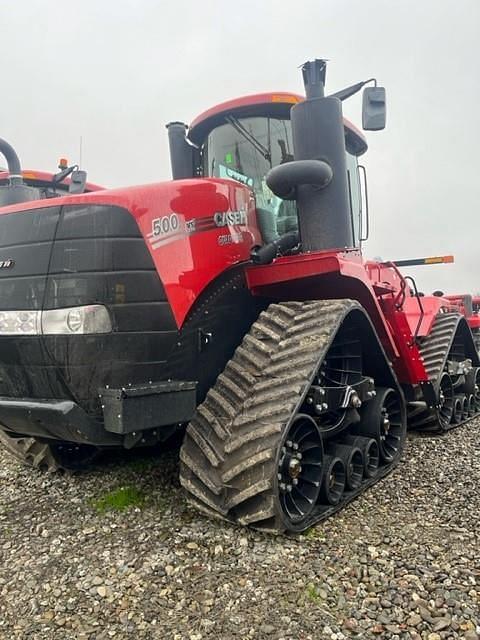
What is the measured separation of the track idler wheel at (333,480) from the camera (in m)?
3.42

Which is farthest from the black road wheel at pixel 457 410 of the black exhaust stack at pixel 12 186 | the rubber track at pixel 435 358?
the black exhaust stack at pixel 12 186

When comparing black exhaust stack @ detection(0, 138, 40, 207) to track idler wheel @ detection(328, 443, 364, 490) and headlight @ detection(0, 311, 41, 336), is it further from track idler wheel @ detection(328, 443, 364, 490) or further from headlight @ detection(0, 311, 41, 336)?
track idler wheel @ detection(328, 443, 364, 490)

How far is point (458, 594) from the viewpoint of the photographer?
2.55m

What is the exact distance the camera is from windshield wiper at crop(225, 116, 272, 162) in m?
4.43

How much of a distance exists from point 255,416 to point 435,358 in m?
3.29

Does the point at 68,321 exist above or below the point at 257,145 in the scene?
below

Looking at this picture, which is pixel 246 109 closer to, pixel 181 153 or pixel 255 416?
pixel 181 153

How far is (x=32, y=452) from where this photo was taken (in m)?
4.22

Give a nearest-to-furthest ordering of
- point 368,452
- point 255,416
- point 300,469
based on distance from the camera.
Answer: point 255,416
point 300,469
point 368,452

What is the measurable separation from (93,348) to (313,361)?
3.99 feet

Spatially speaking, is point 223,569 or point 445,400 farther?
point 445,400

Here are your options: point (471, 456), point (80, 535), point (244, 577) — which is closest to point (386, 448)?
point (471, 456)

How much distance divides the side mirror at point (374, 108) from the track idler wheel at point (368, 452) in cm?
220

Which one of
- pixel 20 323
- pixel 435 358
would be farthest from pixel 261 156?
pixel 435 358
